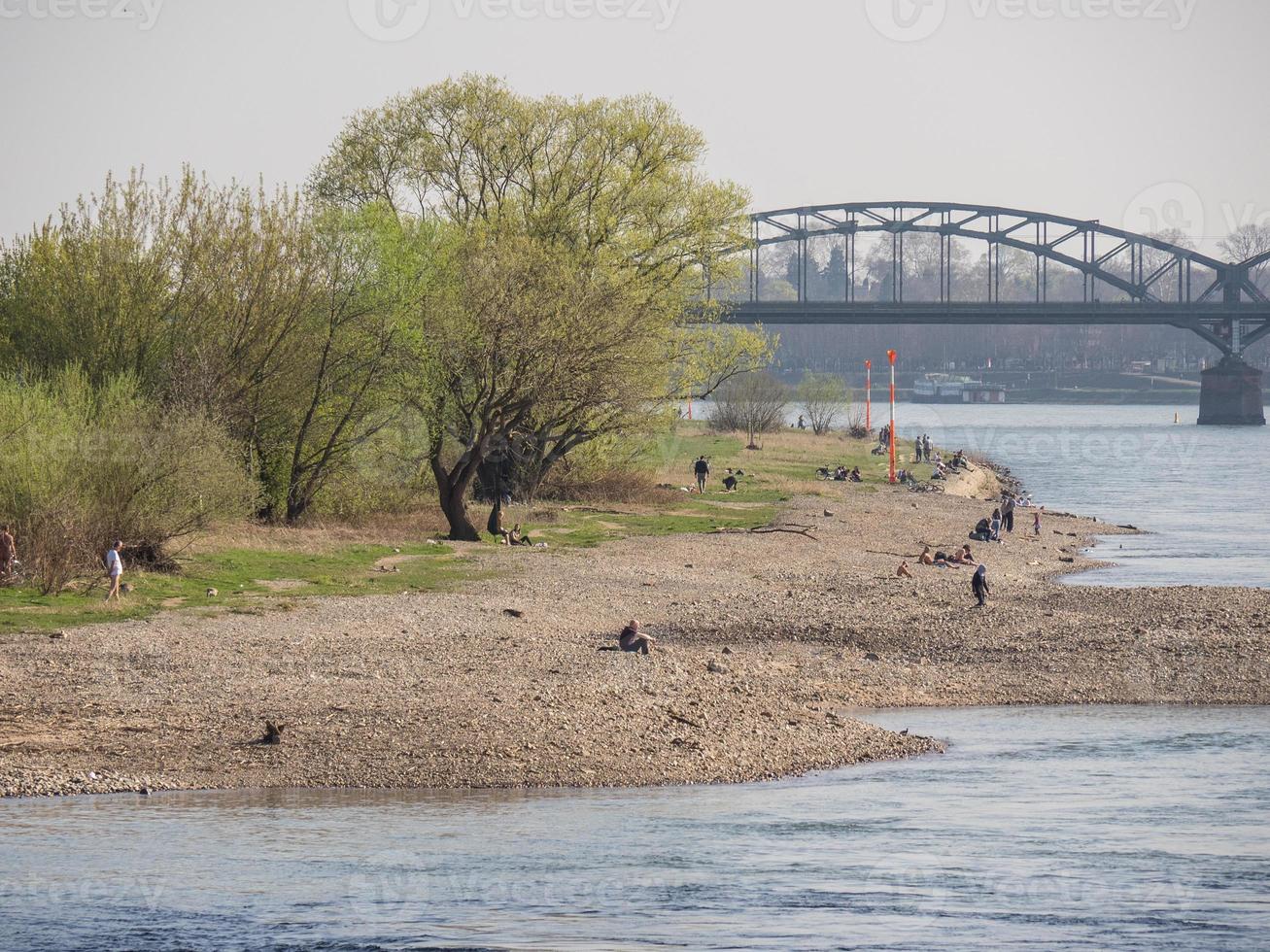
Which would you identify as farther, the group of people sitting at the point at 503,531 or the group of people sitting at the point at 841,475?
the group of people sitting at the point at 841,475

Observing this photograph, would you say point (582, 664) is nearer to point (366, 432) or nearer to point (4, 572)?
point (4, 572)

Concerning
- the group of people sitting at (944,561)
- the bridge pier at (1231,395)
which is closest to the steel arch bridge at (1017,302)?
the bridge pier at (1231,395)

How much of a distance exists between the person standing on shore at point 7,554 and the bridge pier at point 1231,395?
14662 centimetres

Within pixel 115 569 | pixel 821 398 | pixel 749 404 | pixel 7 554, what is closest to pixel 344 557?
pixel 115 569

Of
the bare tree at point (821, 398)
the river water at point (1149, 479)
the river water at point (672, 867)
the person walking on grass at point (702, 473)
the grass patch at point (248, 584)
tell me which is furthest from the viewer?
the bare tree at point (821, 398)

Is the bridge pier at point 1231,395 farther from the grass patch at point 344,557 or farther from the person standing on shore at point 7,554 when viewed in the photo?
the person standing on shore at point 7,554

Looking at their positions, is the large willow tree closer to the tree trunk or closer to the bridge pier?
the tree trunk

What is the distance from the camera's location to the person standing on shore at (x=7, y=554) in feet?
103

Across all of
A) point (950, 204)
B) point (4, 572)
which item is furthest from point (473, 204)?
point (950, 204)

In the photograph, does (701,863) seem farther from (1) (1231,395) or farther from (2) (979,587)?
(1) (1231,395)

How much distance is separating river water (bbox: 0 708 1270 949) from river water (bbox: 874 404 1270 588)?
2447 centimetres

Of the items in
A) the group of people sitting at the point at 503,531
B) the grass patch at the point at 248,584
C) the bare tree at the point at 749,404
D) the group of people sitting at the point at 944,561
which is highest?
the bare tree at the point at 749,404

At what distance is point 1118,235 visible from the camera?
176000 millimetres

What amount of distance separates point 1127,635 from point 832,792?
13.0m
